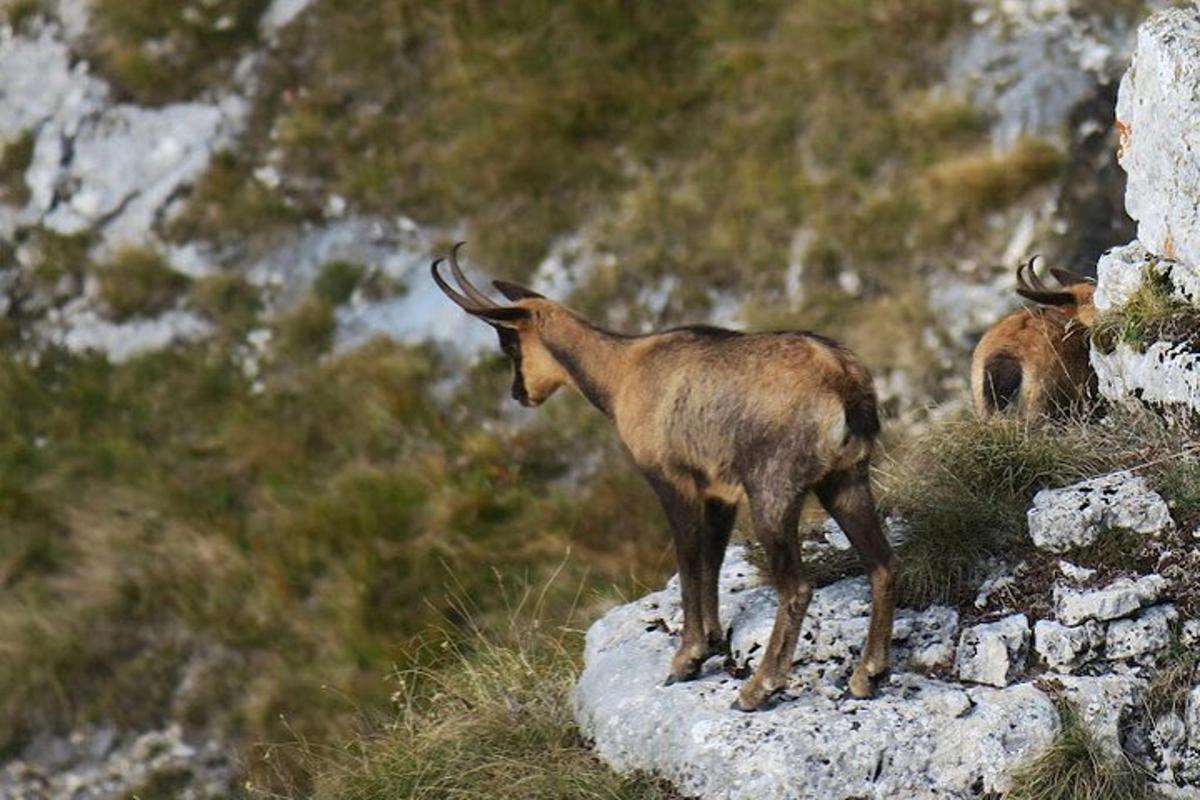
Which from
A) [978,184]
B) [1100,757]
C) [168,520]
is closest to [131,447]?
[168,520]

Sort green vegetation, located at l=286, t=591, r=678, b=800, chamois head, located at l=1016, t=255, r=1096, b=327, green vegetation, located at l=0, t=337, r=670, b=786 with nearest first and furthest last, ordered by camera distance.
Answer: green vegetation, located at l=286, t=591, r=678, b=800
chamois head, located at l=1016, t=255, r=1096, b=327
green vegetation, located at l=0, t=337, r=670, b=786

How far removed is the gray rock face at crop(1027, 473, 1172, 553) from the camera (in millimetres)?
8672

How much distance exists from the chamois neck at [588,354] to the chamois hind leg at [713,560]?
83cm

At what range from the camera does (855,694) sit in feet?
27.2

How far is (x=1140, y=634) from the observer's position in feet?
27.1

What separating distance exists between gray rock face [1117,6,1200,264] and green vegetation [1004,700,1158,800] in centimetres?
287

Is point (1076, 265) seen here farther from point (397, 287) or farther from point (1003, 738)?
point (1003, 738)

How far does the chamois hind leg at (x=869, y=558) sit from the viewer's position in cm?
829

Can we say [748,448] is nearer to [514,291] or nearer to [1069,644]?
[1069,644]

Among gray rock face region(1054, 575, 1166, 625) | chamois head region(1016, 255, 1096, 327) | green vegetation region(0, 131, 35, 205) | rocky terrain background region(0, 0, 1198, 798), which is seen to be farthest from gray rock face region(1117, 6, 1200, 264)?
green vegetation region(0, 131, 35, 205)

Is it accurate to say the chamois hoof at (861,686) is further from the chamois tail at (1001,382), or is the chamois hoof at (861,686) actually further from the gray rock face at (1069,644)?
the chamois tail at (1001,382)

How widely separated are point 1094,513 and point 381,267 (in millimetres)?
8913

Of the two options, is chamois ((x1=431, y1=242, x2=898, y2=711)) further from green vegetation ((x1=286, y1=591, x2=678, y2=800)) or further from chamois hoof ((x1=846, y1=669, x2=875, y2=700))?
green vegetation ((x1=286, y1=591, x2=678, y2=800))

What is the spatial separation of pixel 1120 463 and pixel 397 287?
27.2 ft
